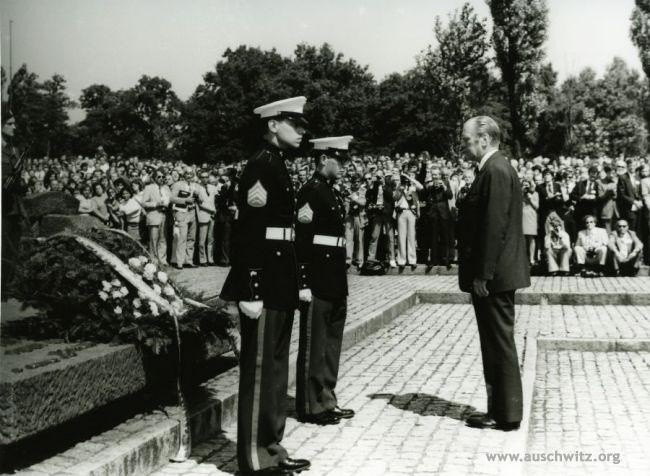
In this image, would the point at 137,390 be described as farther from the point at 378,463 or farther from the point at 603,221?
the point at 603,221

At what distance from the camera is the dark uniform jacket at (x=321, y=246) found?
257 inches

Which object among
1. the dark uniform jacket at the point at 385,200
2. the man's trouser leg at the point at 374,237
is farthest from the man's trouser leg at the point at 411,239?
the man's trouser leg at the point at 374,237

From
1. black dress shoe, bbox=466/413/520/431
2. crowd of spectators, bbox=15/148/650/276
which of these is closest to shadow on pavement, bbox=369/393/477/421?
black dress shoe, bbox=466/413/520/431

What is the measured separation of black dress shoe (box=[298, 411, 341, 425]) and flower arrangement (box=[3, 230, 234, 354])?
3.37ft

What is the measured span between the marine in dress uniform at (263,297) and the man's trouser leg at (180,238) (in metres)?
13.0

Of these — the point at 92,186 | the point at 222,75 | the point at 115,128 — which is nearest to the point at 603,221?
the point at 92,186

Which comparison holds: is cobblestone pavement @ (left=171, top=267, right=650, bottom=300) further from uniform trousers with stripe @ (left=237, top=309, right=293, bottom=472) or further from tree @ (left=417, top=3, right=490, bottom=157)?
tree @ (left=417, top=3, right=490, bottom=157)

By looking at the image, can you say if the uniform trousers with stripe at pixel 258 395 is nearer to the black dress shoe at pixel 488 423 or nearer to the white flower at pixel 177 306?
the white flower at pixel 177 306

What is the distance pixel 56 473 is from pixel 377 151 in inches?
2749

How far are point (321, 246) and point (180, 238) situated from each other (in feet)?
39.0

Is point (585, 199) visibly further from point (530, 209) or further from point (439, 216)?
point (439, 216)

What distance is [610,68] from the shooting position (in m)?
95.9

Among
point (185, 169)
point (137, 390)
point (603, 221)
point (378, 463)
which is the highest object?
point (185, 169)

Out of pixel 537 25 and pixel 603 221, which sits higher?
pixel 537 25
